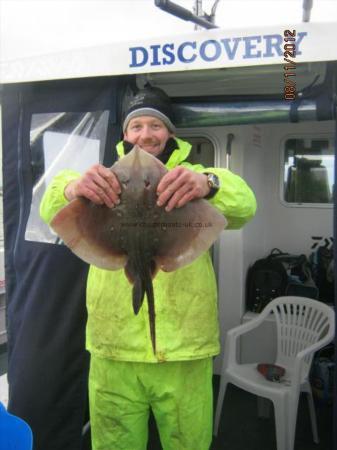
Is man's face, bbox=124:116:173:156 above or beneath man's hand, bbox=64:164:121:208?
above

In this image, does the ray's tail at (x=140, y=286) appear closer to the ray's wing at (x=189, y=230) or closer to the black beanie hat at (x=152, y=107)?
the ray's wing at (x=189, y=230)

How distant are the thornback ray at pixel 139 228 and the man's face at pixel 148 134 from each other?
1.66ft

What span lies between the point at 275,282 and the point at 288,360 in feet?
2.84

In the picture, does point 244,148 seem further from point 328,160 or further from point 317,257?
point 317,257

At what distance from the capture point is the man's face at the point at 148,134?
6.95ft

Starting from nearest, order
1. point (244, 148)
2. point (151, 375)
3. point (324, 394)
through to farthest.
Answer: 1. point (151, 375)
2. point (324, 394)
3. point (244, 148)

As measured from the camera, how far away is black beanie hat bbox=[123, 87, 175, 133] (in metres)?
2.16

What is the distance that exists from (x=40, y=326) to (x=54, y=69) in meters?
1.60

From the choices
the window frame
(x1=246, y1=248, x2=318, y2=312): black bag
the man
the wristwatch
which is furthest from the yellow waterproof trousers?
the window frame

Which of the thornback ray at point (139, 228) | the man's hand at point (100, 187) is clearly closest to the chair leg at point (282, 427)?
the thornback ray at point (139, 228)

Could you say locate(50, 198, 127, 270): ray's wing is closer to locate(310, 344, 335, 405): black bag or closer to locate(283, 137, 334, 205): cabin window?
locate(310, 344, 335, 405): black bag

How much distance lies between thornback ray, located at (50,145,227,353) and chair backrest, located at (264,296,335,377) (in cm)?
226

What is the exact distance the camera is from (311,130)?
4789mm

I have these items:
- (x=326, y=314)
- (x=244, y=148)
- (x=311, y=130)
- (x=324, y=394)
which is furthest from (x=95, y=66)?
(x=324, y=394)
